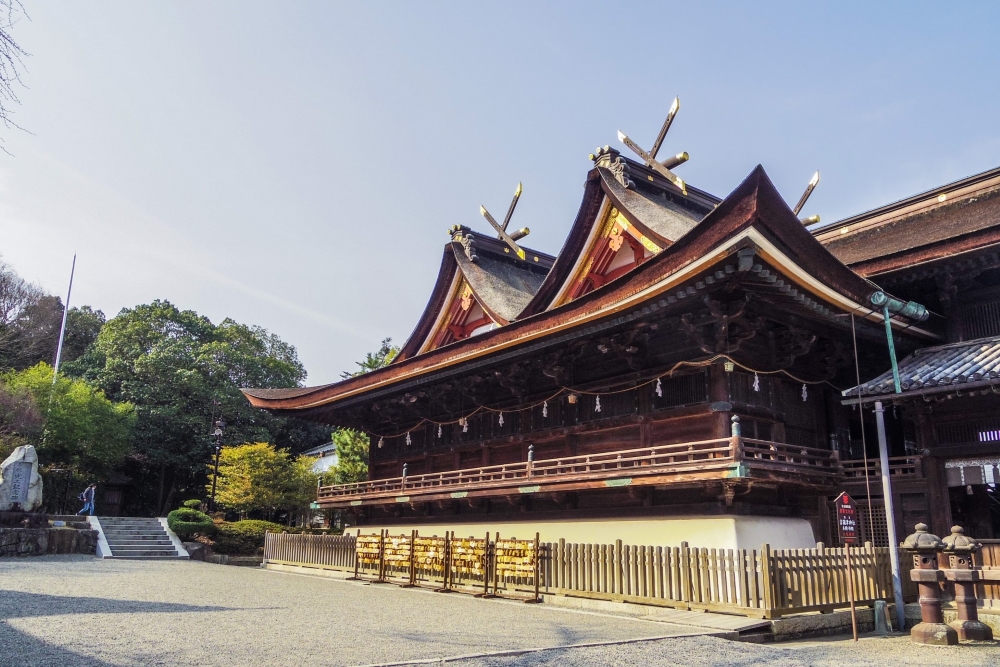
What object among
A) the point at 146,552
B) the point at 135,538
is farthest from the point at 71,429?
the point at 146,552

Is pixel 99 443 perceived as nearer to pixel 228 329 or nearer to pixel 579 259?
pixel 228 329

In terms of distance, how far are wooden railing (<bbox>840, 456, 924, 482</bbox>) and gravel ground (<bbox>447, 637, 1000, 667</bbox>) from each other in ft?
15.4

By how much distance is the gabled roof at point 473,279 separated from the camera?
23614 millimetres

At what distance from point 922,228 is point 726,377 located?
748cm

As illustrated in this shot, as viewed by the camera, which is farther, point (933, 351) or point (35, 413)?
point (35, 413)

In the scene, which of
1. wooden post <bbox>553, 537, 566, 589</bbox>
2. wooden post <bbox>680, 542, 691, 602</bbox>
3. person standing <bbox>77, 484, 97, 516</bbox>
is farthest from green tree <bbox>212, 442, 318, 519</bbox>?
wooden post <bbox>680, 542, 691, 602</bbox>

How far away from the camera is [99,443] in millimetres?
37875

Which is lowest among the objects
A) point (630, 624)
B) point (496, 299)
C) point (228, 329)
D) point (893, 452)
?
point (630, 624)

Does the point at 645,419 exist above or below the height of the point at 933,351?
below

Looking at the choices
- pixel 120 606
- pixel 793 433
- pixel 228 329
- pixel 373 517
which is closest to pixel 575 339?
pixel 793 433

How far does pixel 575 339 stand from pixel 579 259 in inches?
174

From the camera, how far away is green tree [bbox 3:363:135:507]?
35875 mm

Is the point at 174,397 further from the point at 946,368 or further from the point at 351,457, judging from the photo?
the point at 946,368

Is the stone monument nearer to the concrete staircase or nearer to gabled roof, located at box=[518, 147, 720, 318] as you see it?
the concrete staircase
